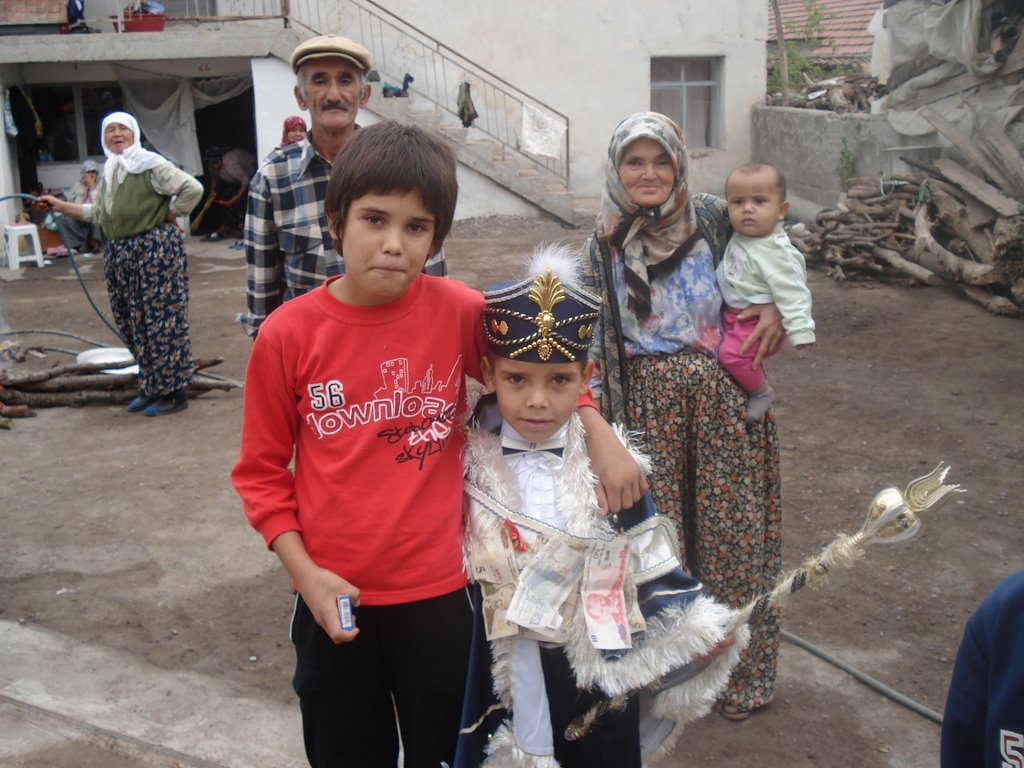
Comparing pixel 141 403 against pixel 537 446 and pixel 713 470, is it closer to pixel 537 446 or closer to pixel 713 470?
pixel 713 470

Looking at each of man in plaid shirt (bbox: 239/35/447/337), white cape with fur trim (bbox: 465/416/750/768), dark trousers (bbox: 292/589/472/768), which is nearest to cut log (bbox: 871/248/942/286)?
man in plaid shirt (bbox: 239/35/447/337)

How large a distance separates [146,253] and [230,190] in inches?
413

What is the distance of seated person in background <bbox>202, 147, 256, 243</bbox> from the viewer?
16.5m

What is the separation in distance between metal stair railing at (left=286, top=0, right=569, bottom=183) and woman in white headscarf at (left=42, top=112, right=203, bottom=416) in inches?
382

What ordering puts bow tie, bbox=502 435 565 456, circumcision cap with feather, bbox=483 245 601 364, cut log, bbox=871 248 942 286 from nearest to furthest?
1. circumcision cap with feather, bbox=483 245 601 364
2. bow tie, bbox=502 435 565 456
3. cut log, bbox=871 248 942 286

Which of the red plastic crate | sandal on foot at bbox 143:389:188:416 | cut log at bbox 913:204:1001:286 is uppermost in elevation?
the red plastic crate

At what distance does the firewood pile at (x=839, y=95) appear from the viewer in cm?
1611

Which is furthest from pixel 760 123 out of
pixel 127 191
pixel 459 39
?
pixel 127 191

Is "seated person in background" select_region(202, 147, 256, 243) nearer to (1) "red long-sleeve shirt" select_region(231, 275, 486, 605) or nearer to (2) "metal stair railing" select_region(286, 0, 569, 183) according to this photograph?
(2) "metal stair railing" select_region(286, 0, 569, 183)

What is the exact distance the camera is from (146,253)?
678 centimetres

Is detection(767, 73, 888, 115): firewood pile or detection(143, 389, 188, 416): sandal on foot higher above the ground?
detection(767, 73, 888, 115): firewood pile

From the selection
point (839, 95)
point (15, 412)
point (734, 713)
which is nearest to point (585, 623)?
point (734, 713)

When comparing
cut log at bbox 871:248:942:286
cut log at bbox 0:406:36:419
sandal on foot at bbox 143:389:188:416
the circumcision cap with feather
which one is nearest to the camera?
the circumcision cap with feather

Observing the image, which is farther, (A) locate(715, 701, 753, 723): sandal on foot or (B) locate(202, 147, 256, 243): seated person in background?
(B) locate(202, 147, 256, 243): seated person in background
